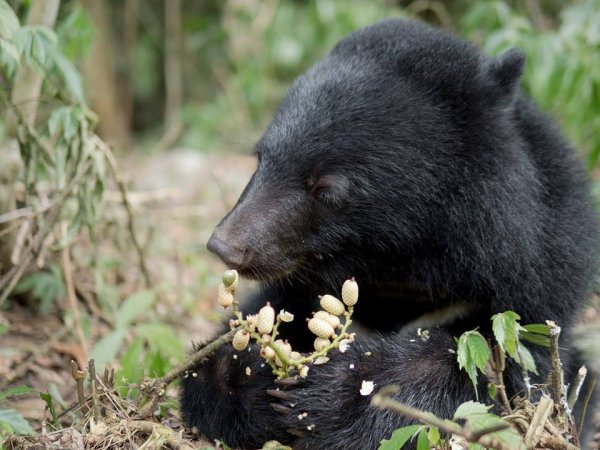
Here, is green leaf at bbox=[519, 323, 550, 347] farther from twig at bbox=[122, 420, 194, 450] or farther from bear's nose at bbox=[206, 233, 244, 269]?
twig at bbox=[122, 420, 194, 450]

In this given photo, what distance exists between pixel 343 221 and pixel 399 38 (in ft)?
3.20

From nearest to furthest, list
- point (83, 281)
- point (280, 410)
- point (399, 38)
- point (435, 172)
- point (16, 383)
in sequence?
point (280, 410) → point (435, 172) → point (399, 38) → point (16, 383) → point (83, 281)

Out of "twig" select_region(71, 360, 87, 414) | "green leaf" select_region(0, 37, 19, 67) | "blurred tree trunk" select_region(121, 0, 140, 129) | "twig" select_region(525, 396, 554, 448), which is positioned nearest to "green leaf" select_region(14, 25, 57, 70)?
"green leaf" select_region(0, 37, 19, 67)

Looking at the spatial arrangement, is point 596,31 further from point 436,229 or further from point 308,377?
point 308,377

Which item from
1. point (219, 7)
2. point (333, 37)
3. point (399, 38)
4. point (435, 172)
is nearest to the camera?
point (435, 172)

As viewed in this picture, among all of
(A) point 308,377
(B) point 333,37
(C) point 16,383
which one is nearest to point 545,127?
(A) point 308,377

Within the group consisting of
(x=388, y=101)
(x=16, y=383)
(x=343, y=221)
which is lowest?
(x=16, y=383)

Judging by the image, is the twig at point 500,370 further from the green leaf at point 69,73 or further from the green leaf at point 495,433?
the green leaf at point 69,73

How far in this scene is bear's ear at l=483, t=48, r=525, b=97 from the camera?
356cm

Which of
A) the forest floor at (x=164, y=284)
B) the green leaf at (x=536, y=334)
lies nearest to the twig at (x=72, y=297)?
the forest floor at (x=164, y=284)

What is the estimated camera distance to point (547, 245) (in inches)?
134

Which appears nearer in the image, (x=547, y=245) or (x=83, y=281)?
(x=547, y=245)

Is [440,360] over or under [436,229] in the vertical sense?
under

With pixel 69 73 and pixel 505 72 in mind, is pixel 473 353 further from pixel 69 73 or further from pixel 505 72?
pixel 69 73
